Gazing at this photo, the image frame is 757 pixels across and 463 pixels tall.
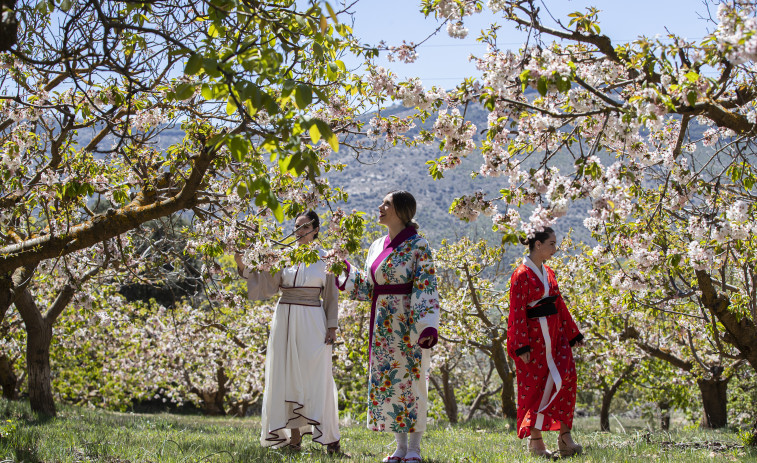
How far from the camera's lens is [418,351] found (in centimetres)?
430

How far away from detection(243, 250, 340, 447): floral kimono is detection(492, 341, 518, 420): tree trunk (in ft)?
16.1

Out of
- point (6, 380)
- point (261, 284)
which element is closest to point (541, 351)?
point (261, 284)

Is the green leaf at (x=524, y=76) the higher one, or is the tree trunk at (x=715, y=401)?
the green leaf at (x=524, y=76)

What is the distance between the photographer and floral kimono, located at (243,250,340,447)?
15.7 ft

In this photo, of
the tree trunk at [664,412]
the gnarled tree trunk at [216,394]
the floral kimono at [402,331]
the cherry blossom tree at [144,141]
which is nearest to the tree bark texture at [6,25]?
the cherry blossom tree at [144,141]

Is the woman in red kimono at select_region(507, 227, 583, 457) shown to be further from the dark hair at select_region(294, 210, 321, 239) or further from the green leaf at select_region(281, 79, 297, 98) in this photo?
the green leaf at select_region(281, 79, 297, 98)

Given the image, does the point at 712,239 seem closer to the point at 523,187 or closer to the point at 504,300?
the point at 523,187

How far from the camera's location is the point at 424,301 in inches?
166

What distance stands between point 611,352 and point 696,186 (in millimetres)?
7232

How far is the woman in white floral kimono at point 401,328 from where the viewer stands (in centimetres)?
418

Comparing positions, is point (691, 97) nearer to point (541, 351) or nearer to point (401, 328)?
point (401, 328)

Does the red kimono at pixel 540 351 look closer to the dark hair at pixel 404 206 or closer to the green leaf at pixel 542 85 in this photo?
the dark hair at pixel 404 206

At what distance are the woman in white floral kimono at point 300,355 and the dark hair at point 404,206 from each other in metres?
0.65

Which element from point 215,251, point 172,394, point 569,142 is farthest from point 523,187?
point 172,394
